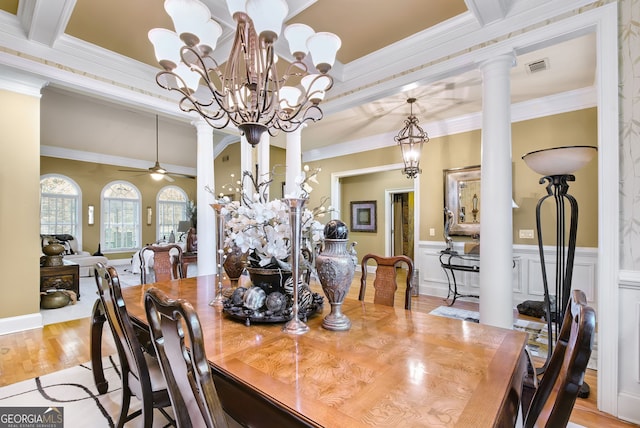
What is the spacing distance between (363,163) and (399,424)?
565 centimetres

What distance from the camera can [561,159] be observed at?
6.47 feet

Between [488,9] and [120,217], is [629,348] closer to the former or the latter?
[488,9]

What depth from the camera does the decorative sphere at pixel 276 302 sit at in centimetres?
147

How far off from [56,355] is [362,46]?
403 cm

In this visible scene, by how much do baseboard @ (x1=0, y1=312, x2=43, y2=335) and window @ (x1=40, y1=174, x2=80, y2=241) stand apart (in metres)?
5.56

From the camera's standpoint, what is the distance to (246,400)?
913 millimetres

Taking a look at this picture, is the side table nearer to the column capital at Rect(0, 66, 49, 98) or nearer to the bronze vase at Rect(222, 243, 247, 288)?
the column capital at Rect(0, 66, 49, 98)

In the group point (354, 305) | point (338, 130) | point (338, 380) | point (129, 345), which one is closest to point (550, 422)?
point (338, 380)

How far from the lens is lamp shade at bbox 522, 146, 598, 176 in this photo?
76.1 inches

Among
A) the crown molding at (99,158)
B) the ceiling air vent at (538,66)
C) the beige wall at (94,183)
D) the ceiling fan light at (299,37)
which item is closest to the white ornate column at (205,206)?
the ceiling fan light at (299,37)

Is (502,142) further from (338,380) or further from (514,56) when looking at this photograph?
(338,380)

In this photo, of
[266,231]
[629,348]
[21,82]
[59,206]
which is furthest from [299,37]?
[59,206]

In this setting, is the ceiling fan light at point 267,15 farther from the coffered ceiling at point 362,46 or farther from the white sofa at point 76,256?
the white sofa at point 76,256

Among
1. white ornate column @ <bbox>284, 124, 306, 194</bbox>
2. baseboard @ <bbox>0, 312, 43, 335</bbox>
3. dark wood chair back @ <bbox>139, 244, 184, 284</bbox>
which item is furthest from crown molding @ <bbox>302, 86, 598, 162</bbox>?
baseboard @ <bbox>0, 312, 43, 335</bbox>
